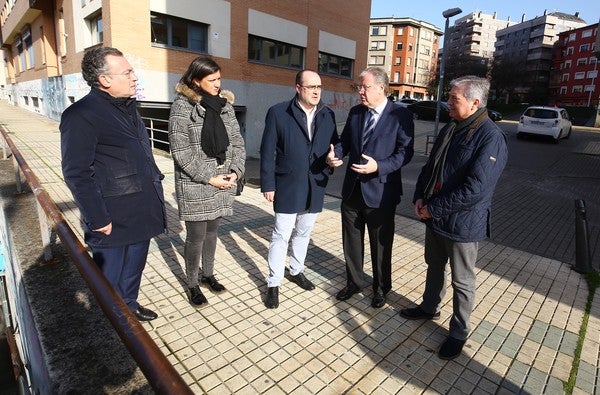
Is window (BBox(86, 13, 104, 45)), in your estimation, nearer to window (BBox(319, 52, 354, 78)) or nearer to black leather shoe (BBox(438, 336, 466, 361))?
window (BBox(319, 52, 354, 78))

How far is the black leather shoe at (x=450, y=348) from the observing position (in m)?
2.85

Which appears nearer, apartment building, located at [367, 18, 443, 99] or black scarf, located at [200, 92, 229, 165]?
black scarf, located at [200, 92, 229, 165]

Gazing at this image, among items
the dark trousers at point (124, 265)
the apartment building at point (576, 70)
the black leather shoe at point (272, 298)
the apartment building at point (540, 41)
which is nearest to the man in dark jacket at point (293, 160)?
the black leather shoe at point (272, 298)

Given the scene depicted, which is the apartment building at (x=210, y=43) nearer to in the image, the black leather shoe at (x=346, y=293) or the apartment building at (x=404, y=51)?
the black leather shoe at (x=346, y=293)

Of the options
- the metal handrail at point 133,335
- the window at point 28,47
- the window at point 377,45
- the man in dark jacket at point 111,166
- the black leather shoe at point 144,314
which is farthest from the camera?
the window at point 377,45

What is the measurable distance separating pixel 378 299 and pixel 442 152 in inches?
58.7

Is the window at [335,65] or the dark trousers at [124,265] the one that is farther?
the window at [335,65]

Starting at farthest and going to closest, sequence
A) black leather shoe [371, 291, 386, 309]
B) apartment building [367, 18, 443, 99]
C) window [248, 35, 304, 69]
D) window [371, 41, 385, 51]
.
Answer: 1. window [371, 41, 385, 51]
2. apartment building [367, 18, 443, 99]
3. window [248, 35, 304, 69]
4. black leather shoe [371, 291, 386, 309]

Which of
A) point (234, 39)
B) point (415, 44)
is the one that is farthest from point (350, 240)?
point (415, 44)

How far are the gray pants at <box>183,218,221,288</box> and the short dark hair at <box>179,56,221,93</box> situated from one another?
1125 mm

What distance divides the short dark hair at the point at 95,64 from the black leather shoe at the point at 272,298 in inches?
84.8

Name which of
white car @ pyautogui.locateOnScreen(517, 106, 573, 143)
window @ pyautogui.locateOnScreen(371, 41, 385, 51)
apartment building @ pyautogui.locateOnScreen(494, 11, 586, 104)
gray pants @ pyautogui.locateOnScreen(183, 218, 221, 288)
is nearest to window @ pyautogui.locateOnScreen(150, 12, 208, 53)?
gray pants @ pyautogui.locateOnScreen(183, 218, 221, 288)

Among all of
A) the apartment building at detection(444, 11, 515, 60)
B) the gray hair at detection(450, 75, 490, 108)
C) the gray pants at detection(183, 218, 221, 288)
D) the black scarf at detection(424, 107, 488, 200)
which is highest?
the apartment building at detection(444, 11, 515, 60)

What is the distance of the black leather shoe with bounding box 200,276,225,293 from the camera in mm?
3678
